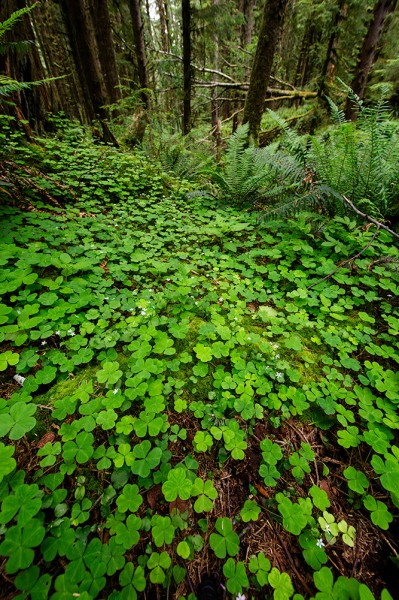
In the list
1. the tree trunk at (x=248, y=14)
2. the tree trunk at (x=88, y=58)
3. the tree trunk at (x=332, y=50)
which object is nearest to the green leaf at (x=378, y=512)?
the tree trunk at (x=88, y=58)

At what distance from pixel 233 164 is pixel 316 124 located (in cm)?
558

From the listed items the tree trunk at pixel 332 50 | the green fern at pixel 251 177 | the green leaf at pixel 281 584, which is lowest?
the green leaf at pixel 281 584

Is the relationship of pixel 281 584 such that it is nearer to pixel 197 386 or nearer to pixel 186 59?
pixel 197 386

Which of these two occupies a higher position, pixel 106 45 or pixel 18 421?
pixel 106 45

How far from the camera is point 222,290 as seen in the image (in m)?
2.47

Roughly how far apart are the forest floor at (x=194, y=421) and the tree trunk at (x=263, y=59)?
358 centimetres

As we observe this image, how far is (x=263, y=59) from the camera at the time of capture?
14.4 ft

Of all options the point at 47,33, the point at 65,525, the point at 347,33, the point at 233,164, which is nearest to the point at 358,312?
the point at 65,525

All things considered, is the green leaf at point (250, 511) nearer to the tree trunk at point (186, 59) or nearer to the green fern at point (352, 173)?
the green fern at point (352, 173)

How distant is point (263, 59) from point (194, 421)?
577cm

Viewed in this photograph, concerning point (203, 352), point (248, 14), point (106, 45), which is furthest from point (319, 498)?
point (248, 14)

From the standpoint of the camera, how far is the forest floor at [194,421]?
3.57 feet

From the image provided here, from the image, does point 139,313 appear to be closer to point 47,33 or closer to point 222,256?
point 222,256

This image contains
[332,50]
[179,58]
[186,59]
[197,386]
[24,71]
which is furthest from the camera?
[332,50]
